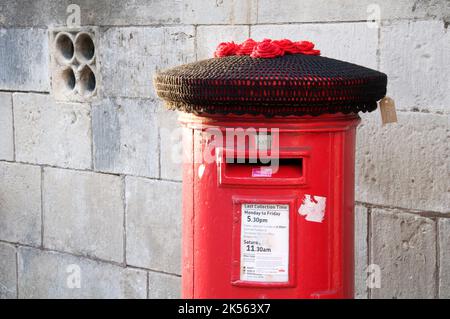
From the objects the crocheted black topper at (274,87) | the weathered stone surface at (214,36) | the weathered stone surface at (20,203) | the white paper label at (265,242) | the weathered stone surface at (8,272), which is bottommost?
the weathered stone surface at (8,272)

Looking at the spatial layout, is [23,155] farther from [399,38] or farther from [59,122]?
[399,38]

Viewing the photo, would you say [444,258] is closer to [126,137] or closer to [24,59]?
[126,137]

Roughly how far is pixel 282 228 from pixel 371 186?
Result: 134 centimetres

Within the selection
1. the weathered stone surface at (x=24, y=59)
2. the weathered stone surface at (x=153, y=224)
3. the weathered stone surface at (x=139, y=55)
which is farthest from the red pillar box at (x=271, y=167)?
the weathered stone surface at (x=24, y=59)

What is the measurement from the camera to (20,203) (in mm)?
6602

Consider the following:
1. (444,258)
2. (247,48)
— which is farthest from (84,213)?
(247,48)

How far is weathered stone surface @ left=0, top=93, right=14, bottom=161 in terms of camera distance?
259 inches

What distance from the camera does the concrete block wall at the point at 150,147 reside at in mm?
4480

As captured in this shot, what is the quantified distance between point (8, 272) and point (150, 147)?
1.84 m

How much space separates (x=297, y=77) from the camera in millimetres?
3299

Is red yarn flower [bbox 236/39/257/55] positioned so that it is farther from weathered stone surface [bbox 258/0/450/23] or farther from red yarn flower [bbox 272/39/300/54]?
weathered stone surface [bbox 258/0/450/23]

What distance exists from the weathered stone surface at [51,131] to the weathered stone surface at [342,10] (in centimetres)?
164

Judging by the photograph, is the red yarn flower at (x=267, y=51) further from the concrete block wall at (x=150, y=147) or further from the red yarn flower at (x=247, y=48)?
the concrete block wall at (x=150, y=147)

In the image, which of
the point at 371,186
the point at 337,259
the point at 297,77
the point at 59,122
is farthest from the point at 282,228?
the point at 59,122
